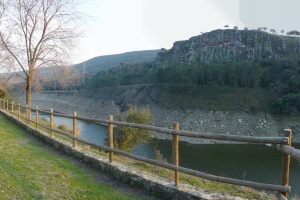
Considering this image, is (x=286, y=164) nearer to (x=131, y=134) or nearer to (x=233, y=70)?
(x=131, y=134)

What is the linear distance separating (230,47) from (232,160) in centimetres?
9378

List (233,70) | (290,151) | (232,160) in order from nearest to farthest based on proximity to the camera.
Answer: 1. (290,151)
2. (232,160)
3. (233,70)

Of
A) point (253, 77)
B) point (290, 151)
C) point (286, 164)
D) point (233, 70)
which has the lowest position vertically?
point (286, 164)

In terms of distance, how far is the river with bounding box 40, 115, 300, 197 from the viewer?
25141mm

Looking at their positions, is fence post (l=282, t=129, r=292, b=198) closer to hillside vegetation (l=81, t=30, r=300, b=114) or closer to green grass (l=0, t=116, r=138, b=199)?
green grass (l=0, t=116, r=138, b=199)

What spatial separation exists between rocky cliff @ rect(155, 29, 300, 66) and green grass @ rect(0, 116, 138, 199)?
105 m

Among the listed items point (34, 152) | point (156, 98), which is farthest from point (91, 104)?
point (34, 152)

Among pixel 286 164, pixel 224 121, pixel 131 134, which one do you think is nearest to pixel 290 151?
pixel 286 164

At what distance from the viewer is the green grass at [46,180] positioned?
509 centimetres

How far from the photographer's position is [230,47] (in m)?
119

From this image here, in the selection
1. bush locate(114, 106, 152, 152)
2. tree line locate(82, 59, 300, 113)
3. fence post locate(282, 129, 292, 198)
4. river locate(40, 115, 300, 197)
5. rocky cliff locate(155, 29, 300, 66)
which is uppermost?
rocky cliff locate(155, 29, 300, 66)

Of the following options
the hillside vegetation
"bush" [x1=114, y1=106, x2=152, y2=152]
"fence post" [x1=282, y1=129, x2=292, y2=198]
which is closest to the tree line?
the hillside vegetation

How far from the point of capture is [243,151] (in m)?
39.0

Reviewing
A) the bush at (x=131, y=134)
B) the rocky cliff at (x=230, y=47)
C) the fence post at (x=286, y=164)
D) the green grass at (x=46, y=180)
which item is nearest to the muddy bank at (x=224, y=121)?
the bush at (x=131, y=134)
